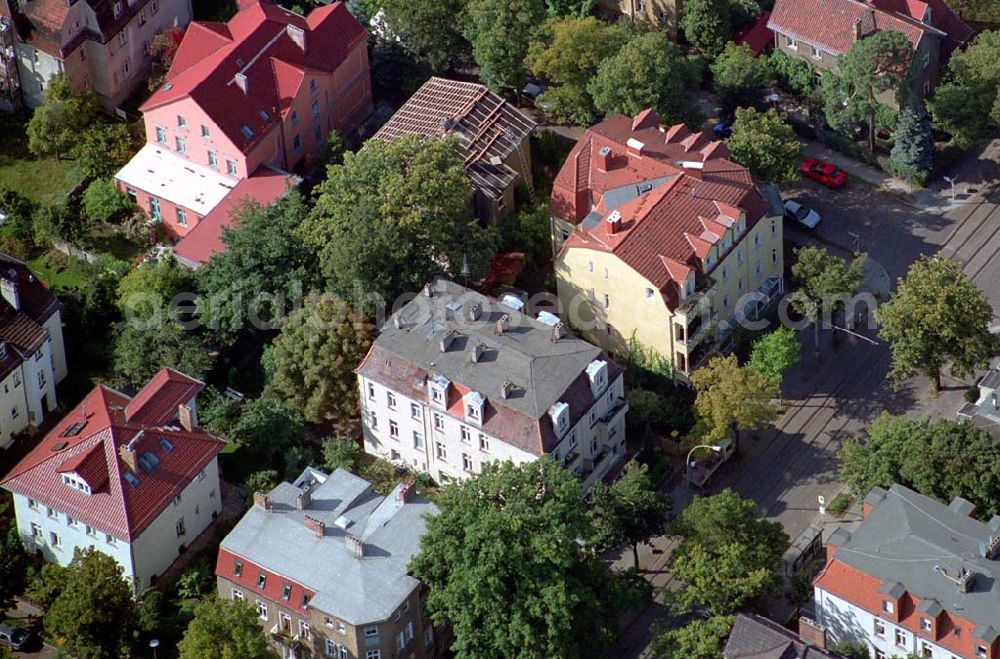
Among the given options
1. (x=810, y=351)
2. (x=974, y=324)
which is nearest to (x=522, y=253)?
(x=810, y=351)

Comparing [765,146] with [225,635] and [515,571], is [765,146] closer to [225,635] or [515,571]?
[515,571]

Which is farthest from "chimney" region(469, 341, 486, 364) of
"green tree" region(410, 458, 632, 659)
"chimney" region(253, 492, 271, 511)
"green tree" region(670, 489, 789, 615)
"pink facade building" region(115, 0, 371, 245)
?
"pink facade building" region(115, 0, 371, 245)

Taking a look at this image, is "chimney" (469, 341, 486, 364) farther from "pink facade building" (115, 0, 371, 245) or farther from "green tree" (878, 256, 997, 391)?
"green tree" (878, 256, 997, 391)

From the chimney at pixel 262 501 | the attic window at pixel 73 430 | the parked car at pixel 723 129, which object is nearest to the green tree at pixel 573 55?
the parked car at pixel 723 129

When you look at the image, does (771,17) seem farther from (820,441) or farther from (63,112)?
(63,112)

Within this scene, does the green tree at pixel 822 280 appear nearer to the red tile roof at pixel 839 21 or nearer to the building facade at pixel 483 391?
the building facade at pixel 483 391
